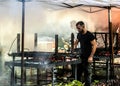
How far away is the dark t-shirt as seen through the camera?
877 cm

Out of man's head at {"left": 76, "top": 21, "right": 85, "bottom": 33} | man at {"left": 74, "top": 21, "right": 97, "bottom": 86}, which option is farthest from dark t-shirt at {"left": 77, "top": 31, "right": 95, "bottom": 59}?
man's head at {"left": 76, "top": 21, "right": 85, "bottom": 33}

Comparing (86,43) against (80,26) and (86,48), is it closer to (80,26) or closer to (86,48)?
(86,48)

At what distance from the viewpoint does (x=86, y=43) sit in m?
8.91

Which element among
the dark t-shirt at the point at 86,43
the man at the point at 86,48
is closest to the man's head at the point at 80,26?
the man at the point at 86,48

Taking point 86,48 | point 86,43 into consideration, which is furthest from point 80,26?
point 86,48

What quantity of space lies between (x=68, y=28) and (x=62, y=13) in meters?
2.40

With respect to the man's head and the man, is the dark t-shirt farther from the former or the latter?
the man's head

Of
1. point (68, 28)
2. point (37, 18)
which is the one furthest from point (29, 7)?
point (68, 28)

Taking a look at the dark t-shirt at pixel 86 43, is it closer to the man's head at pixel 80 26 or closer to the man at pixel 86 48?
the man at pixel 86 48

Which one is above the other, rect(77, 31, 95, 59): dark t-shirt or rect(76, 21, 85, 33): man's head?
rect(76, 21, 85, 33): man's head

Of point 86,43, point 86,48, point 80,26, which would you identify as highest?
point 80,26

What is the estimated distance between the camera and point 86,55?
8945mm

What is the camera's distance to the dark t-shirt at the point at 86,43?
8.77 m

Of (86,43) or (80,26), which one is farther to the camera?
(86,43)
